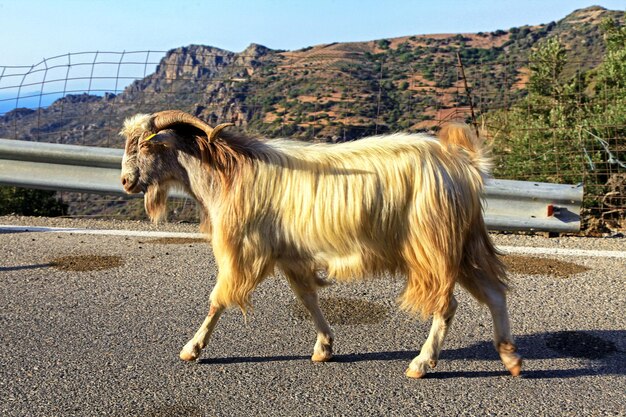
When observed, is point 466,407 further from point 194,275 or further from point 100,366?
point 194,275

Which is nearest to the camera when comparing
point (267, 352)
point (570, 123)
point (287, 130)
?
point (267, 352)

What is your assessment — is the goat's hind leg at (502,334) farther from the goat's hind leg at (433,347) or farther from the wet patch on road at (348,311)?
the wet patch on road at (348,311)

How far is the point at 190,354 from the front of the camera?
455 cm

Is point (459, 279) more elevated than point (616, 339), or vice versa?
point (459, 279)

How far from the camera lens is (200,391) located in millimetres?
4133

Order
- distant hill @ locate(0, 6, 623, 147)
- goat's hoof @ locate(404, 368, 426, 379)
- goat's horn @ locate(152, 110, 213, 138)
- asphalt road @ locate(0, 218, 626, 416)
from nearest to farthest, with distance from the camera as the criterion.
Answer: asphalt road @ locate(0, 218, 626, 416), goat's hoof @ locate(404, 368, 426, 379), goat's horn @ locate(152, 110, 213, 138), distant hill @ locate(0, 6, 623, 147)

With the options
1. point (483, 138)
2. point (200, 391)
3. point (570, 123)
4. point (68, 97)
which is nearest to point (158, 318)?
point (200, 391)

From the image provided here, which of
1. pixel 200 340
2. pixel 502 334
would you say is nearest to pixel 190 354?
pixel 200 340

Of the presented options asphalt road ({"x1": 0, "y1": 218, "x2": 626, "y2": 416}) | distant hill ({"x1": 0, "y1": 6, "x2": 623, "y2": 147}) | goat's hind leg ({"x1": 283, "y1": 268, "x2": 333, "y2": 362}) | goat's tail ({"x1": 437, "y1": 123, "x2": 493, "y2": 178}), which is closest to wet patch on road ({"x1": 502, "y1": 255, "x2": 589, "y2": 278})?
asphalt road ({"x1": 0, "y1": 218, "x2": 626, "y2": 416})

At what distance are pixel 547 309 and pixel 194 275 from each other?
318cm

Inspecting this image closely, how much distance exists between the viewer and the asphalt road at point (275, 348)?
4.00m

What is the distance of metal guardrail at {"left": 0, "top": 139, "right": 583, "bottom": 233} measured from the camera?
307 inches

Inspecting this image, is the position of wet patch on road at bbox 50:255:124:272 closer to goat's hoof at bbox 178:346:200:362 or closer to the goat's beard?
the goat's beard

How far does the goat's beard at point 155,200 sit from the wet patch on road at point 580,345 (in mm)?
2940
